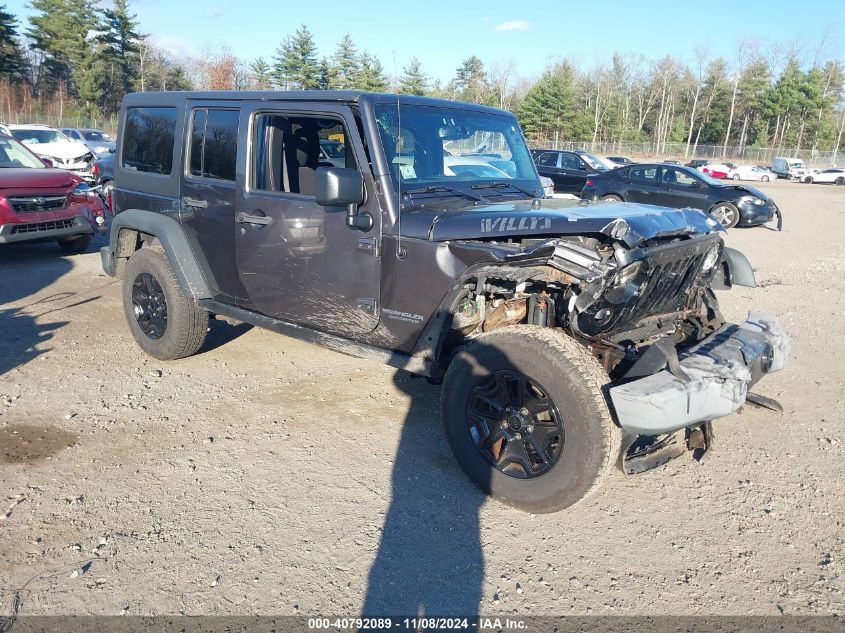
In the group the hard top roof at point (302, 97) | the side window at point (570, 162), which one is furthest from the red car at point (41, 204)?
the side window at point (570, 162)

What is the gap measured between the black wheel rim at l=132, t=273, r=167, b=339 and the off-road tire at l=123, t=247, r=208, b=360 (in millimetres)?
38

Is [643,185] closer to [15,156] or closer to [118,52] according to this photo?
[15,156]

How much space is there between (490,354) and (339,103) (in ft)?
6.13

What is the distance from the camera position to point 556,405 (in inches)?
128

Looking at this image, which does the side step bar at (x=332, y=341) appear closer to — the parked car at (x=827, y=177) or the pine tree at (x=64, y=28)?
the parked car at (x=827, y=177)

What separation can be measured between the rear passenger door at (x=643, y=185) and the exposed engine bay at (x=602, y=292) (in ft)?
42.5

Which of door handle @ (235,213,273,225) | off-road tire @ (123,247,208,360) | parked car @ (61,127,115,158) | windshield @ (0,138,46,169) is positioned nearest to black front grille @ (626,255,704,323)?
door handle @ (235,213,273,225)

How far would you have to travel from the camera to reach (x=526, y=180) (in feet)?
15.8

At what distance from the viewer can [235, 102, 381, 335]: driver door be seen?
4.01 meters

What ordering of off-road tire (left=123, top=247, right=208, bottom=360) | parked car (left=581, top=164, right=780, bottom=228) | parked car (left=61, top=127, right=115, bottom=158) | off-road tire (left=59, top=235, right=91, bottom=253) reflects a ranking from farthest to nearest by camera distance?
parked car (left=61, top=127, right=115, bottom=158) → parked car (left=581, top=164, right=780, bottom=228) → off-road tire (left=59, top=235, right=91, bottom=253) → off-road tire (left=123, top=247, right=208, bottom=360)

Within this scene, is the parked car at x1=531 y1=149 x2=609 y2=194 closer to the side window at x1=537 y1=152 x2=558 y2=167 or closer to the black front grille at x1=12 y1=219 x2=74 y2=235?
the side window at x1=537 y1=152 x2=558 y2=167

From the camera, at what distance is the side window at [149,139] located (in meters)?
5.26

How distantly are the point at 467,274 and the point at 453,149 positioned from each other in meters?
1.27

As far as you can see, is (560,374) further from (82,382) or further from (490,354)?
(82,382)
